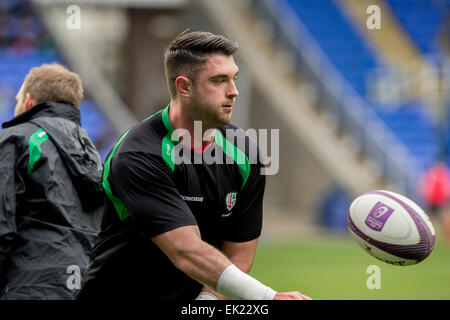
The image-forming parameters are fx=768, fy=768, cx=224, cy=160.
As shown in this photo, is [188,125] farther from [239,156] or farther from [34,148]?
[34,148]

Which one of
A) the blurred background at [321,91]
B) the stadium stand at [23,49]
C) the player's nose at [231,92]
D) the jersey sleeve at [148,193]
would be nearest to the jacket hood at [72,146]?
the jersey sleeve at [148,193]

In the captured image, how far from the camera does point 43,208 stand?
4145 millimetres

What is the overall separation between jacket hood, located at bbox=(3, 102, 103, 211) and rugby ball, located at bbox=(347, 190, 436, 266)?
4.82 feet

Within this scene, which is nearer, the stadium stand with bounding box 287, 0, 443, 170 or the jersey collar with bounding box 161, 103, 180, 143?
the jersey collar with bounding box 161, 103, 180, 143

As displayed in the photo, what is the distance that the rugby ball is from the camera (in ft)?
13.6

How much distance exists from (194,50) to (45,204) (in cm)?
118

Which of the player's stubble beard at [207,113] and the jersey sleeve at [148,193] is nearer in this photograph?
the jersey sleeve at [148,193]

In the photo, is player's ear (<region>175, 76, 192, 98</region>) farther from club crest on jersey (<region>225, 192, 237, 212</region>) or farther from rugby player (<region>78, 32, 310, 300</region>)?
club crest on jersey (<region>225, 192, 237, 212</region>)

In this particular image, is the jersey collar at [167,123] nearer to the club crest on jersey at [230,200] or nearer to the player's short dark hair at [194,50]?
the player's short dark hair at [194,50]

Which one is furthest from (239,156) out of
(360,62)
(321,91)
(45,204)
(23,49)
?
(360,62)

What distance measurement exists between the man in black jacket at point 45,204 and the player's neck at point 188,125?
2.23 ft

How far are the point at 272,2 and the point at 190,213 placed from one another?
692 inches

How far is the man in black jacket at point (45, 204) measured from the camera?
13.2ft

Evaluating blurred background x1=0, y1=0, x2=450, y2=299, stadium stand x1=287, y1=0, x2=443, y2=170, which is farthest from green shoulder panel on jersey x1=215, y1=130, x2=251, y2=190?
stadium stand x1=287, y1=0, x2=443, y2=170
